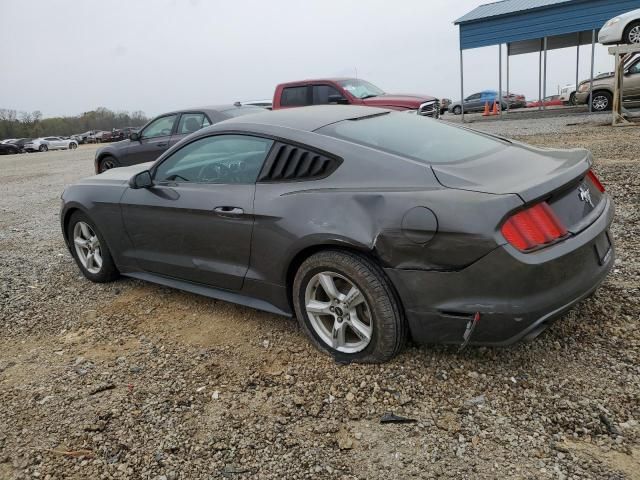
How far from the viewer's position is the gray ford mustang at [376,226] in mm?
2477

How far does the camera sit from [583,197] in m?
2.82

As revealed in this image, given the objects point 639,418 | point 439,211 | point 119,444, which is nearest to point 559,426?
point 639,418

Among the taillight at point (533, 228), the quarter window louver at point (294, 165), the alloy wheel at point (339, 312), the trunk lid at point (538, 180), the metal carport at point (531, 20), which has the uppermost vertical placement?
the metal carport at point (531, 20)

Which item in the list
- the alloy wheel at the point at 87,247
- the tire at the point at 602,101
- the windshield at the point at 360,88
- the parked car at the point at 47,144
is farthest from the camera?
the parked car at the point at 47,144

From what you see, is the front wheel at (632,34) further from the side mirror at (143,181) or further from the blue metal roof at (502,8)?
the side mirror at (143,181)

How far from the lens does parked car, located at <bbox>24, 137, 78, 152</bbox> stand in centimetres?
4238

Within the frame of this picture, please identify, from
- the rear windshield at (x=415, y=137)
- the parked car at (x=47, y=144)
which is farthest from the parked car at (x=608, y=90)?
the parked car at (x=47, y=144)

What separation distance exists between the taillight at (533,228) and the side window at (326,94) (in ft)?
31.4

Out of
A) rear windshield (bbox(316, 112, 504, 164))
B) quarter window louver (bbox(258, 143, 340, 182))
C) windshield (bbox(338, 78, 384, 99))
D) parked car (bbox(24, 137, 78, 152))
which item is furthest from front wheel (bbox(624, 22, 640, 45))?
parked car (bbox(24, 137, 78, 152))

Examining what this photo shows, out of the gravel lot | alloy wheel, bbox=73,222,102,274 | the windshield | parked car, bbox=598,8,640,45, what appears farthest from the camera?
parked car, bbox=598,8,640,45

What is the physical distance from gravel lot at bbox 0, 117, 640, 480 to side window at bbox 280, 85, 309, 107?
28.8 ft

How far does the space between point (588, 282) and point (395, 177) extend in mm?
1121

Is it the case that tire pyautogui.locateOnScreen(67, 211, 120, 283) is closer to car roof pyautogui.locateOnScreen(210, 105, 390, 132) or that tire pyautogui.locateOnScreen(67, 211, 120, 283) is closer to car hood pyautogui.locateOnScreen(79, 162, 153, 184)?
car hood pyautogui.locateOnScreen(79, 162, 153, 184)

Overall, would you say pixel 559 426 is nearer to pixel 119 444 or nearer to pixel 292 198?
pixel 292 198
